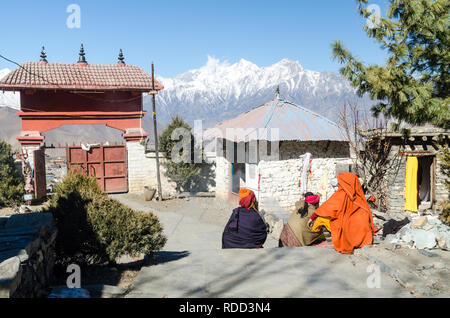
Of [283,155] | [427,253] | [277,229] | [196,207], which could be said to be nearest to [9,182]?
[196,207]

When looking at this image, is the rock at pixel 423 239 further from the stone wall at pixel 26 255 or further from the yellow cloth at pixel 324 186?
the yellow cloth at pixel 324 186

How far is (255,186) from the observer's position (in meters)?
13.3

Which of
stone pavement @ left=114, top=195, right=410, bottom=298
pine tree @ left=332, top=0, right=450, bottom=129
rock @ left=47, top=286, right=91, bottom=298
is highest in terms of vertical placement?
pine tree @ left=332, top=0, right=450, bottom=129

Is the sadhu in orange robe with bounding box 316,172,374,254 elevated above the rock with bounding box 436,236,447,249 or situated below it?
above

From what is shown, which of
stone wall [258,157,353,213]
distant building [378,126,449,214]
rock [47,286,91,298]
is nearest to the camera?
rock [47,286,91,298]

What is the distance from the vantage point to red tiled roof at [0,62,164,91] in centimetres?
1500

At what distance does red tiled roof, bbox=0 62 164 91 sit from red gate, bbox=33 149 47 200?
2.83 metres

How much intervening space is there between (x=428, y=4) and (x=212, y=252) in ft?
22.1

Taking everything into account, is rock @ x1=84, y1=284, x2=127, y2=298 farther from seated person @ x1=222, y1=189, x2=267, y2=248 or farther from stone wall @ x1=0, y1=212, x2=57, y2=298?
seated person @ x1=222, y1=189, x2=267, y2=248

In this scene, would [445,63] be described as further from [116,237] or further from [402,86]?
[116,237]

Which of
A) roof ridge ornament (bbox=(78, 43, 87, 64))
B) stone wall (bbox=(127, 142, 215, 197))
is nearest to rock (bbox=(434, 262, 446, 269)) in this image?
stone wall (bbox=(127, 142, 215, 197))

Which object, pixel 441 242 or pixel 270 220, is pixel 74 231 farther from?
pixel 270 220
